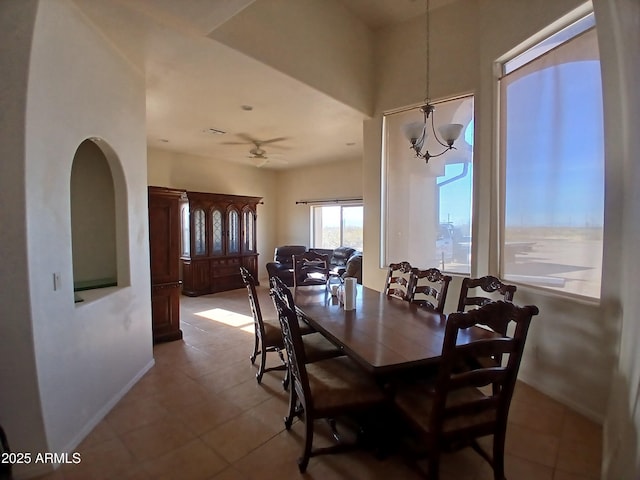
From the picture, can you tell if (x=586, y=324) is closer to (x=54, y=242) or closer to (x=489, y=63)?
(x=489, y=63)

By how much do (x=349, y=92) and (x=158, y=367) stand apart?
3.77 m

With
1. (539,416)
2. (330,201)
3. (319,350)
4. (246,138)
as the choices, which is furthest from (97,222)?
(330,201)

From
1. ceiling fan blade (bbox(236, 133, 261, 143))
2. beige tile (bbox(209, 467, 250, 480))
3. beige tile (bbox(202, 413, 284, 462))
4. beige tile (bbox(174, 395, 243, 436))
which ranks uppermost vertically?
ceiling fan blade (bbox(236, 133, 261, 143))

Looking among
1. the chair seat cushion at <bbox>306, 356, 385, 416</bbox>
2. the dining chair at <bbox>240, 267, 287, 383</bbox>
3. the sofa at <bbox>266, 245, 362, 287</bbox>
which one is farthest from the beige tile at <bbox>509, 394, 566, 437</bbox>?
the sofa at <bbox>266, 245, 362, 287</bbox>

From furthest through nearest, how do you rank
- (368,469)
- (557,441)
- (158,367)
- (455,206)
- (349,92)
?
(349,92) → (455,206) → (158,367) → (557,441) → (368,469)

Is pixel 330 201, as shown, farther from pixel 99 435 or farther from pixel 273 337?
pixel 99 435

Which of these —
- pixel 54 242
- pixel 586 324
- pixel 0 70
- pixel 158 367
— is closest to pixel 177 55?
pixel 0 70

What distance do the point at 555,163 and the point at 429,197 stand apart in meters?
1.53

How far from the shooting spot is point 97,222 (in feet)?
9.66

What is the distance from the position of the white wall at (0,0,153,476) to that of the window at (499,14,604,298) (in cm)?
349

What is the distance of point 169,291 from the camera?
12.7 ft

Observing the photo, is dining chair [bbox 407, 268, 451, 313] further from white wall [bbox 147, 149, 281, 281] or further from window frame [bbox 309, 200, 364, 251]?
white wall [bbox 147, 149, 281, 281]

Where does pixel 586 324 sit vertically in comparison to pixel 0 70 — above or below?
below

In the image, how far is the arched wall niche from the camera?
2748 mm
